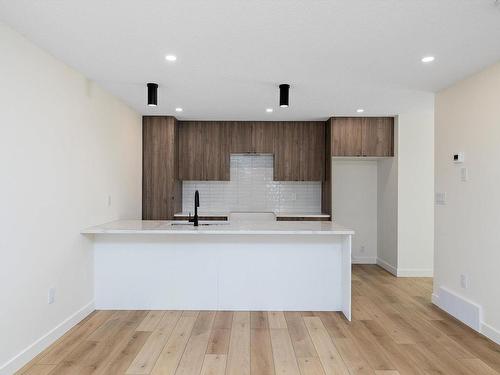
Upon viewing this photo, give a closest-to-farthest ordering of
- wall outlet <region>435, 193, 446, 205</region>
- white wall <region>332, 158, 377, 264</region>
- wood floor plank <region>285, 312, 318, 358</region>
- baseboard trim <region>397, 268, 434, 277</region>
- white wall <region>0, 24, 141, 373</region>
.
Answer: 1. white wall <region>0, 24, 141, 373</region>
2. wood floor plank <region>285, 312, 318, 358</region>
3. wall outlet <region>435, 193, 446, 205</region>
4. baseboard trim <region>397, 268, 434, 277</region>
5. white wall <region>332, 158, 377, 264</region>

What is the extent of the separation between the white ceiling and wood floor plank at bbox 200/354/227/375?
7.82 ft

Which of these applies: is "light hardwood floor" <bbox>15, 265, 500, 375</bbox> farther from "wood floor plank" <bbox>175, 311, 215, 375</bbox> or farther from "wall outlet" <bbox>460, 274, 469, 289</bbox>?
"wall outlet" <bbox>460, 274, 469, 289</bbox>

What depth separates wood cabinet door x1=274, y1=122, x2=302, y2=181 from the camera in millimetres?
5645

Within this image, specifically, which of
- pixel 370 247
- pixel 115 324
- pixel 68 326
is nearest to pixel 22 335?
pixel 68 326

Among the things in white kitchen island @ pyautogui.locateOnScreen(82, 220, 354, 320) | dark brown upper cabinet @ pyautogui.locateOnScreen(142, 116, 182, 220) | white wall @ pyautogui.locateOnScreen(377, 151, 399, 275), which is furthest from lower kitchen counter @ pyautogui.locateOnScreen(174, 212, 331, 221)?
white kitchen island @ pyautogui.locateOnScreen(82, 220, 354, 320)

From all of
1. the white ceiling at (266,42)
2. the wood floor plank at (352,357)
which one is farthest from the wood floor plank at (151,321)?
the white ceiling at (266,42)

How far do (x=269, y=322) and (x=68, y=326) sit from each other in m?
1.84

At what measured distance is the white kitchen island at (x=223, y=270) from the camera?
3.66 meters

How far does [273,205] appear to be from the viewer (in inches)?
237

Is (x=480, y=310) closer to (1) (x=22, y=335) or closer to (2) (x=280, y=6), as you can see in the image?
(2) (x=280, y=6)

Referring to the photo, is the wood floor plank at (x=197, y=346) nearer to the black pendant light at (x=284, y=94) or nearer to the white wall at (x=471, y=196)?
the black pendant light at (x=284, y=94)

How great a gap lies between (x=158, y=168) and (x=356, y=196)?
331cm

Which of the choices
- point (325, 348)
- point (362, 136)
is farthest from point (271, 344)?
point (362, 136)

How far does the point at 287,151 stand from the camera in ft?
18.6
